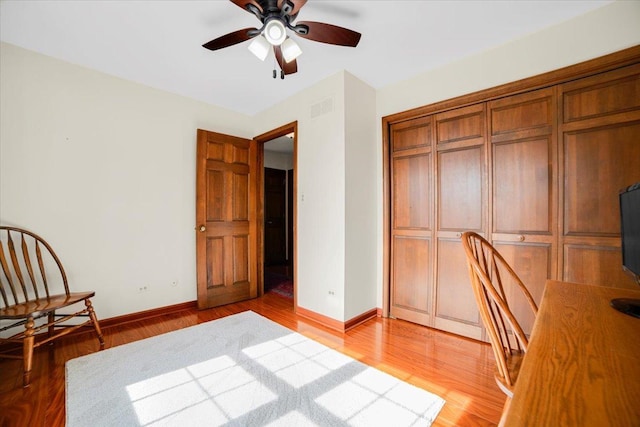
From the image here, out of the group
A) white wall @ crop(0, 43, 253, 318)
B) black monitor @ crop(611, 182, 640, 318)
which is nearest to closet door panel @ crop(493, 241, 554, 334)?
black monitor @ crop(611, 182, 640, 318)

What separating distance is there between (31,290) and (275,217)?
13.2ft

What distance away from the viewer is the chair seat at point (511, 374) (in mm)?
898

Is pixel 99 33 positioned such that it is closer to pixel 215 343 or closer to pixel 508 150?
pixel 215 343

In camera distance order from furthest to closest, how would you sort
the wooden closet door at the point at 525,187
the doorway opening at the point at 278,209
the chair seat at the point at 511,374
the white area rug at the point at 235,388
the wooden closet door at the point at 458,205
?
the doorway opening at the point at 278,209
the wooden closet door at the point at 458,205
the wooden closet door at the point at 525,187
the white area rug at the point at 235,388
the chair seat at the point at 511,374

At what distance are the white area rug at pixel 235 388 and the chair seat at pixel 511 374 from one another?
619 mm

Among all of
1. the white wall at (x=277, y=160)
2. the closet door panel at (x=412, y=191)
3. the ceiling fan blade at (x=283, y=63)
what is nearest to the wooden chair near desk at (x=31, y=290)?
the ceiling fan blade at (x=283, y=63)

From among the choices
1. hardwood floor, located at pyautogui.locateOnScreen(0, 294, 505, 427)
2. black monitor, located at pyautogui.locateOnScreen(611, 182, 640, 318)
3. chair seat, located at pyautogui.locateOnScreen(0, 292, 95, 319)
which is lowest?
hardwood floor, located at pyautogui.locateOnScreen(0, 294, 505, 427)

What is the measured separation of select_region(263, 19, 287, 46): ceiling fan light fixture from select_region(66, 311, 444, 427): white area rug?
2.23 m

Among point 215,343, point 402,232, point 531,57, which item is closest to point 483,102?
point 531,57

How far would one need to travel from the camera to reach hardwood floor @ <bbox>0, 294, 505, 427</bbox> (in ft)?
4.86

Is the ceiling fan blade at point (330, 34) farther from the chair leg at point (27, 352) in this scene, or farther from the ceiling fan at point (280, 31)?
the chair leg at point (27, 352)

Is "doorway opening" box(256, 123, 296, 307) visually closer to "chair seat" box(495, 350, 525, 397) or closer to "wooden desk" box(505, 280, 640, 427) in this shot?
"chair seat" box(495, 350, 525, 397)

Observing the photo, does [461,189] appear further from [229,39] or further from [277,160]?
[277,160]

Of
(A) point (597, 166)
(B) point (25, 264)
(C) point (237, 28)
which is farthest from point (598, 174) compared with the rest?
(B) point (25, 264)
